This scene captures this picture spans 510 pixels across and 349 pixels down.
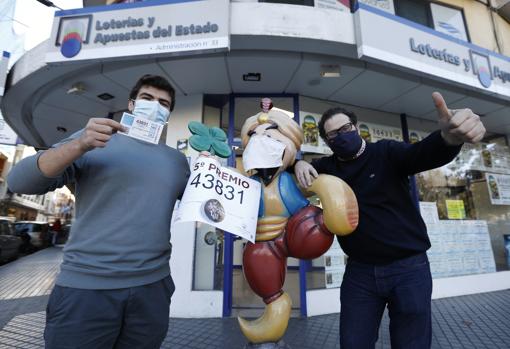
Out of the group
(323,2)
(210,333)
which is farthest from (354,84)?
(210,333)

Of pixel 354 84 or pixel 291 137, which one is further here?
pixel 354 84

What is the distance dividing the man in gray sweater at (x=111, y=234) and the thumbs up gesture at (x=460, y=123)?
1353mm

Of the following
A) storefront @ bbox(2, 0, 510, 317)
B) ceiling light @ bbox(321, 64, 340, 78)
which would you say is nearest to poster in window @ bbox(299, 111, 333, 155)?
storefront @ bbox(2, 0, 510, 317)

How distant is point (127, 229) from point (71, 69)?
A: 3.91 m

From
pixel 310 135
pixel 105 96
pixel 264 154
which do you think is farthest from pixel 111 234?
pixel 105 96

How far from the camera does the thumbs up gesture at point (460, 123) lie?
4.14 feet

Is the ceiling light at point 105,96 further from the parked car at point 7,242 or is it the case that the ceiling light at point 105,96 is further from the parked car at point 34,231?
the parked car at point 34,231

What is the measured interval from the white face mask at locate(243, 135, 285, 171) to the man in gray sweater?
18.7 inches

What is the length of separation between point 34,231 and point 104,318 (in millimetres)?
13922

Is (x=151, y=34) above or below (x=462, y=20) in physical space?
below

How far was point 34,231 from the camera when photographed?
39.2ft

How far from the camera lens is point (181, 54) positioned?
3473 millimetres

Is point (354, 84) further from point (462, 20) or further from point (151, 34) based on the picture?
point (462, 20)

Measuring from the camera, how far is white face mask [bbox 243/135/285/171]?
1.78 m
